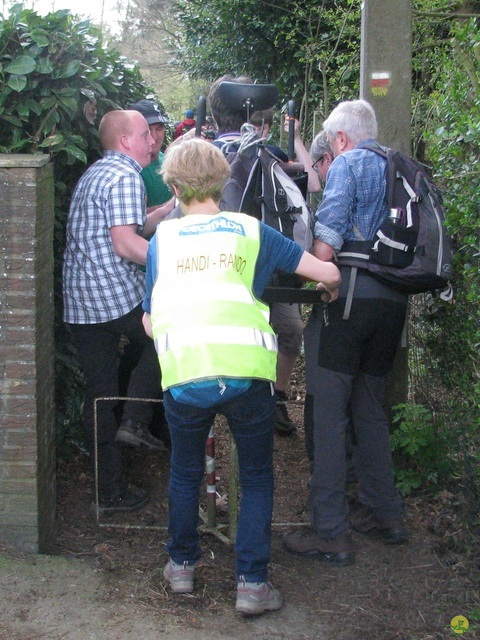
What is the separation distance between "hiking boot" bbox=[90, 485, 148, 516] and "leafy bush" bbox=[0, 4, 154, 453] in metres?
0.51

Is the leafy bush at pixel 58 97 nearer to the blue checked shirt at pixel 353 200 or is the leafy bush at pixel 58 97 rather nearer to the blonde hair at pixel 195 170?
the blonde hair at pixel 195 170

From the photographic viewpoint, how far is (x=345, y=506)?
4000 mm

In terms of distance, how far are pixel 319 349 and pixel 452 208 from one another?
910 millimetres

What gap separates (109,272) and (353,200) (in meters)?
1.32

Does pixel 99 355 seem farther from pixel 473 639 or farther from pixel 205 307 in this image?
pixel 473 639

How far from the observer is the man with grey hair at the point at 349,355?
3865 millimetres

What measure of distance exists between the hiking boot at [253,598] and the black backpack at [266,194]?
151 cm

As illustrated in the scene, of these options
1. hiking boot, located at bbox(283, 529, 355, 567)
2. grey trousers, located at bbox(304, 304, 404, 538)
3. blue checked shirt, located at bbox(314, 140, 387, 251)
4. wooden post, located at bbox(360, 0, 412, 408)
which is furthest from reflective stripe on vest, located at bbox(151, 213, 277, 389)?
wooden post, located at bbox(360, 0, 412, 408)

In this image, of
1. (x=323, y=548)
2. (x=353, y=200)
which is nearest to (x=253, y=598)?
(x=323, y=548)

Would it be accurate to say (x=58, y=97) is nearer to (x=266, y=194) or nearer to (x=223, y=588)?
(x=266, y=194)

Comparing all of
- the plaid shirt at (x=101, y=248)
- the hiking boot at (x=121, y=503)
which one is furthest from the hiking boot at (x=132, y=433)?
the plaid shirt at (x=101, y=248)

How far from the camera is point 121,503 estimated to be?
4.52 meters

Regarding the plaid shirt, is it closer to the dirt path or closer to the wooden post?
the dirt path

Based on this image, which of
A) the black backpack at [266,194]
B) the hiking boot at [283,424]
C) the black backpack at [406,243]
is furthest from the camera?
the hiking boot at [283,424]
